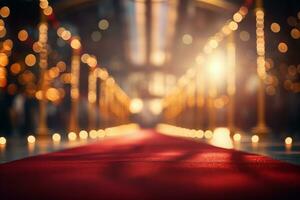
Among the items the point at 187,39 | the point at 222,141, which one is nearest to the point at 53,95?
the point at 187,39

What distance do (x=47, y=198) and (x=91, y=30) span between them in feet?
111

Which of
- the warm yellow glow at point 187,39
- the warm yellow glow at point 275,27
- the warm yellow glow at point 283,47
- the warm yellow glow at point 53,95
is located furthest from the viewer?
the warm yellow glow at point 53,95

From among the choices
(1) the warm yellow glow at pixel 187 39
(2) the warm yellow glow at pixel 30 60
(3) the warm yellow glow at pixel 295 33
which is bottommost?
(2) the warm yellow glow at pixel 30 60

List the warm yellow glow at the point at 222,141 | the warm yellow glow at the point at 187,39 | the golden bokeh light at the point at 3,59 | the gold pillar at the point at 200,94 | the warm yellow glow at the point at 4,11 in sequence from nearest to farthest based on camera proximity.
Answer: the warm yellow glow at the point at 222,141
the warm yellow glow at the point at 4,11
the golden bokeh light at the point at 3,59
the gold pillar at the point at 200,94
the warm yellow glow at the point at 187,39

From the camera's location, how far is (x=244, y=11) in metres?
19.1

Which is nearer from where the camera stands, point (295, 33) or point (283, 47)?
point (295, 33)

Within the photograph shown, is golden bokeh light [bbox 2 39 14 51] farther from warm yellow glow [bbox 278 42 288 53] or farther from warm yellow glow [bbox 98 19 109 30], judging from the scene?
warm yellow glow [bbox 278 42 288 53]

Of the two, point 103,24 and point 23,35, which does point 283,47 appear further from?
A: point 23,35

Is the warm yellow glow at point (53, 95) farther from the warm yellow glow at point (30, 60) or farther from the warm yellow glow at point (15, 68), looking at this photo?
the warm yellow glow at point (15, 68)

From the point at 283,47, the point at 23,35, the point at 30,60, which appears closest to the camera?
the point at 23,35

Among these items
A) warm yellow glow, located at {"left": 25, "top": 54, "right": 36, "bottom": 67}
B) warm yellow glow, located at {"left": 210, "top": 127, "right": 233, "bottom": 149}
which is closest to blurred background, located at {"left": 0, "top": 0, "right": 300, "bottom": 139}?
warm yellow glow, located at {"left": 25, "top": 54, "right": 36, "bottom": 67}

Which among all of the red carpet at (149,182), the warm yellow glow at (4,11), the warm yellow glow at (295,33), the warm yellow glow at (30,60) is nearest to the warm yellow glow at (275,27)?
the warm yellow glow at (295,33)

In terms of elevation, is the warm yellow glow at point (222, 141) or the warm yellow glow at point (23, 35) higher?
the warm yellow glow at point (23, 35)

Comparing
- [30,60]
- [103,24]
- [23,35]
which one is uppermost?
[103,24]
